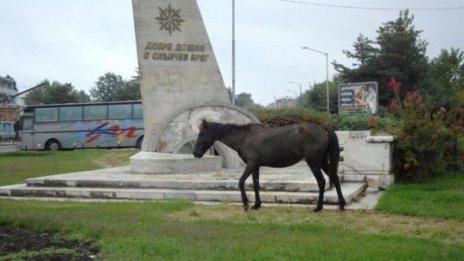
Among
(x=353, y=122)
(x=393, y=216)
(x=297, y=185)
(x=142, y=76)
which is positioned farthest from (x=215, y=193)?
(x=353, y=122)

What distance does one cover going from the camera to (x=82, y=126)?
114 feet

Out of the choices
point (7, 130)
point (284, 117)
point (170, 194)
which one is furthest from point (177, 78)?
point (7, 130)

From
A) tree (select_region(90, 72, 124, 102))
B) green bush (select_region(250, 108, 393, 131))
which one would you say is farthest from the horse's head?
tree (select_region(90, 72, 124, 102))

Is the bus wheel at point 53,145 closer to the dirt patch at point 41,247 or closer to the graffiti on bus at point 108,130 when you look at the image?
the graffiti on bus at point 108,130

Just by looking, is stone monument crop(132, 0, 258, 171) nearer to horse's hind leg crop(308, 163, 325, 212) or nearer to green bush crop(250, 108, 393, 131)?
green bush crop(250, 108, 393, 131)

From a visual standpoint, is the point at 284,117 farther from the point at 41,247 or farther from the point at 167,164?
the point at 41,247

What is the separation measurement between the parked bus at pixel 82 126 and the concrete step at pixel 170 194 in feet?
71.0

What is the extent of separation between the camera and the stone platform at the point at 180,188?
32.9ft

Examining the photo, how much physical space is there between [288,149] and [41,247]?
13.8 feet

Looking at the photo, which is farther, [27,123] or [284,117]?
[27,123]

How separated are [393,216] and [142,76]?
840cm

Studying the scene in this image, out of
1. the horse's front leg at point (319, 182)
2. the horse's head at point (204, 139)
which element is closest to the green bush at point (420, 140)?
the horse's front leg at point (319, 182)

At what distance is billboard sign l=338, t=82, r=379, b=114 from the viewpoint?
3681 cm

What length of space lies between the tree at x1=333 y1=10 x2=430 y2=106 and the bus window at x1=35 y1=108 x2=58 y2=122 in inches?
1092
